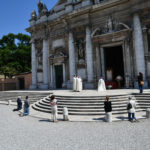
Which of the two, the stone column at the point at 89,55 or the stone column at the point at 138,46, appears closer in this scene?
the stone column at the point at 138,46

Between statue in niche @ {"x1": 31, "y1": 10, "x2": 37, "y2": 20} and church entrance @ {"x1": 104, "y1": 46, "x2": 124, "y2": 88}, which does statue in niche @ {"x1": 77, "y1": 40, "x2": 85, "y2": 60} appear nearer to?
church entrance @ {"x1": 104, "y1": 46, "x2": 124, "y2": 88}

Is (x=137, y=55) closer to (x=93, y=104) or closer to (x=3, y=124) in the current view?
(x=93, y=104)

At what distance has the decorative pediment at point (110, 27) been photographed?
1542 cm

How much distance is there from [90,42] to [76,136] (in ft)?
43.4

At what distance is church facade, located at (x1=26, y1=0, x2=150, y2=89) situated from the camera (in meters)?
14.2

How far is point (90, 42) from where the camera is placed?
56.3 ft

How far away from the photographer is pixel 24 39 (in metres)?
40.3

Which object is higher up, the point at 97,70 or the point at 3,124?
the point at 97,70

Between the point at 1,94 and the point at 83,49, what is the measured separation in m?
11.5

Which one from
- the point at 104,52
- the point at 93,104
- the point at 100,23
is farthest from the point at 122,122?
the point at 100,23

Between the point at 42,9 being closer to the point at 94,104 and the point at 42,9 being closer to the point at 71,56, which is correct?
the point at 71,56

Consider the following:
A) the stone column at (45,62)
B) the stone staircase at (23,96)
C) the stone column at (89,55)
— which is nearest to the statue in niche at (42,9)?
the stone column at (45,62)

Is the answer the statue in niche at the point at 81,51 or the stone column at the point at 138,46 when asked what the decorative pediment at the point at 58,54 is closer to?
the statue in niche at the point at 81,51

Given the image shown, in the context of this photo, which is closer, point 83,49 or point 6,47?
point 83,49
